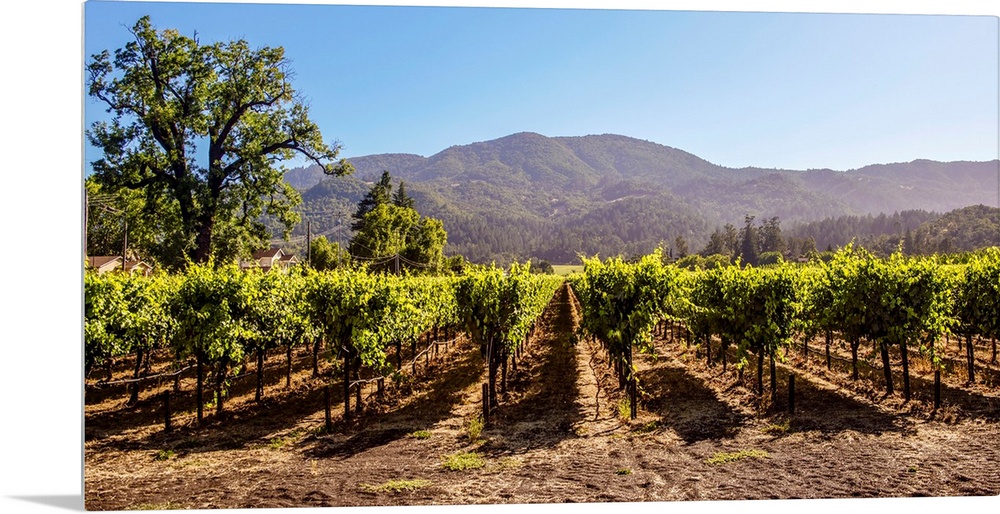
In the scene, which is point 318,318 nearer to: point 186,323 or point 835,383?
point 186,323

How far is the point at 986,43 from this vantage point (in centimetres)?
929

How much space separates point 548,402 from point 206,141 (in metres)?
12.8

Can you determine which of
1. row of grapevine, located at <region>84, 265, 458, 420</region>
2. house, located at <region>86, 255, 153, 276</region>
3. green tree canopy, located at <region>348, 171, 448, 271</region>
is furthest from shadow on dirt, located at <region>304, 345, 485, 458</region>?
green tree canopy, located at <region>348, 171, 448, 271</region>

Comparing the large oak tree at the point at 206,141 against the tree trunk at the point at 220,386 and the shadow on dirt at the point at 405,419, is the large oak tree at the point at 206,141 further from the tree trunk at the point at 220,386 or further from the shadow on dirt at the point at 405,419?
the shadow on dirt at the point at 405,419

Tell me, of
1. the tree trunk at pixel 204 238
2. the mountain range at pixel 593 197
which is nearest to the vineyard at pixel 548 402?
the tree trunk at pixel 204 238

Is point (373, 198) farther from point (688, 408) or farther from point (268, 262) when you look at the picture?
point (688, 408)

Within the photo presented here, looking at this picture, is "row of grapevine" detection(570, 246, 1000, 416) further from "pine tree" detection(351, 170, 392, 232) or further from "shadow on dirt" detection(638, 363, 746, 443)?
"pine tree" detection(351, 170, 392, 232)

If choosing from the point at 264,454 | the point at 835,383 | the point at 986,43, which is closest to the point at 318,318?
the point at 264,454

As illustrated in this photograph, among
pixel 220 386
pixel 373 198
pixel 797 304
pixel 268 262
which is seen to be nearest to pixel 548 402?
pixel 797 304

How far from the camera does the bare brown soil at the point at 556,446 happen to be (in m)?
8.00

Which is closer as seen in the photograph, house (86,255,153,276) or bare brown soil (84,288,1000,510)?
bare brown soil (84,288,1000,510)

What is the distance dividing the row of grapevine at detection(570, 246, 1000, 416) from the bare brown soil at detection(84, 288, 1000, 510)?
1.07m

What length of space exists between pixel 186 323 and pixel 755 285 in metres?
12.3

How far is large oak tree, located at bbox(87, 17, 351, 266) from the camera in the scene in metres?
13.4
